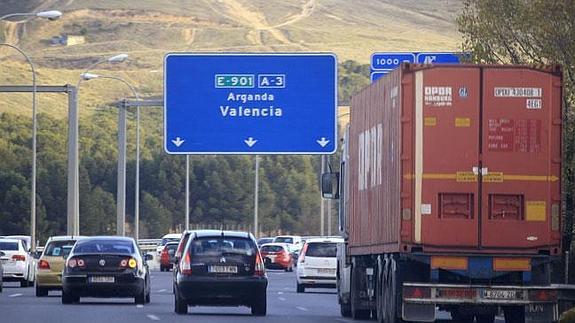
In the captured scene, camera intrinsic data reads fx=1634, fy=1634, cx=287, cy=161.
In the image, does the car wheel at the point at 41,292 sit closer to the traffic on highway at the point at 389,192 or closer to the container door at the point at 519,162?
the traffic on highway at the point at 389,192

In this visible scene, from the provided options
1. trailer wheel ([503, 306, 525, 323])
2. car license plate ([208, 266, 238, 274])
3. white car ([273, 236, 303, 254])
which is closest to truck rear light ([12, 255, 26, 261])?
car license plate ([208, 266, 238, 274])

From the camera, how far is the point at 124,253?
3384cm

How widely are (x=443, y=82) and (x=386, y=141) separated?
1.83 metres

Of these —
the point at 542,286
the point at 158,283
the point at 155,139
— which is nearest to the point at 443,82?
the point at 542,286

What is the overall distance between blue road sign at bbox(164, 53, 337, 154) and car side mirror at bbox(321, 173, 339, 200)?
996cm

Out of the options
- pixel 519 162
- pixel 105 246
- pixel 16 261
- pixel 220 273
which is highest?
pixel 519 162

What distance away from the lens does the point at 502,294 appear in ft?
77.7

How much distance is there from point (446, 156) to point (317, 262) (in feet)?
74.6

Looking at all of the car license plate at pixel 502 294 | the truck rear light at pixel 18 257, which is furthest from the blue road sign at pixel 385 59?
the car license plate at pixel 502 294

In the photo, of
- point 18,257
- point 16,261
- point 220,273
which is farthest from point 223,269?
point 16,261

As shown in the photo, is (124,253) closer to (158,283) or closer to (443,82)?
(443,82)

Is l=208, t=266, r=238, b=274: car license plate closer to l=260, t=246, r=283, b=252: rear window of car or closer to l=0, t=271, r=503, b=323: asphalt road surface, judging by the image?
l=0, t=271, r=503, b=323: asphalt road surface

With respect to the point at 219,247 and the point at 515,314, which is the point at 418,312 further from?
the point at 219,247

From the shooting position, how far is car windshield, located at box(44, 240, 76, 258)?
39500mm
